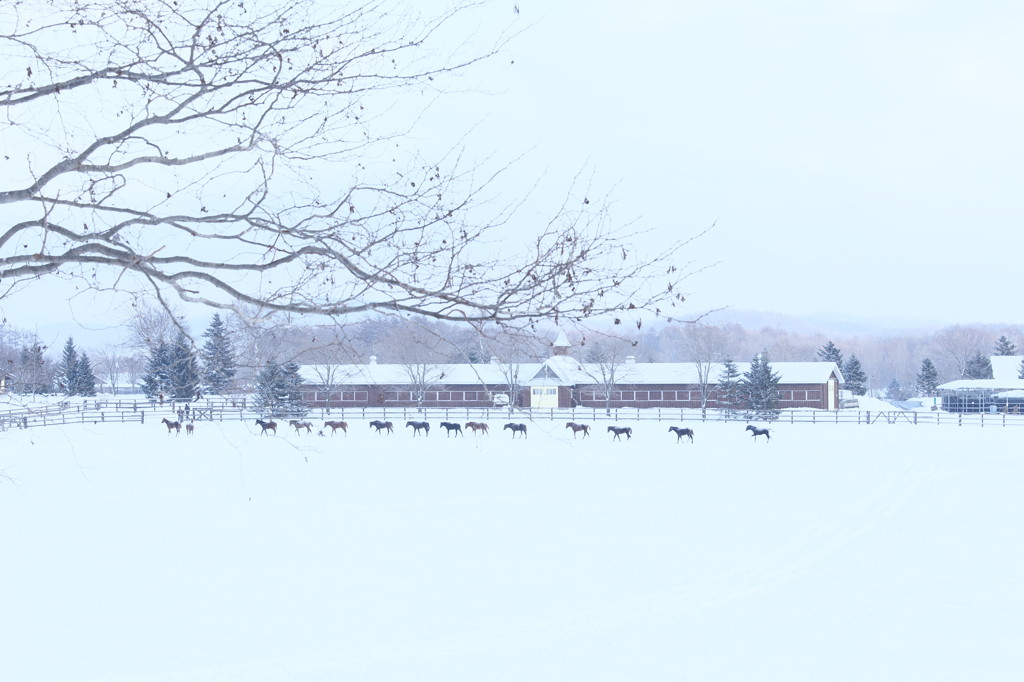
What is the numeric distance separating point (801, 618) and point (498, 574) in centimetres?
331

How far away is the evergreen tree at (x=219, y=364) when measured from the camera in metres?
4.91

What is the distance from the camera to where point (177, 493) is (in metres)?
16.5

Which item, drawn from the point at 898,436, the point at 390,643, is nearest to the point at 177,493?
the point at 390,643

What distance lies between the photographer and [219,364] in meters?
5.05

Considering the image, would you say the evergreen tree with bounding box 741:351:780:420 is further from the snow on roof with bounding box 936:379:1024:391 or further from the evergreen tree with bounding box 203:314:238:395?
the evergreen tree with bounding box 203:314:238:395

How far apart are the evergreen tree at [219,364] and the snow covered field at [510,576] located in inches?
28.7

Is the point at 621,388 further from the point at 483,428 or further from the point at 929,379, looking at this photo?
the point at 929,379

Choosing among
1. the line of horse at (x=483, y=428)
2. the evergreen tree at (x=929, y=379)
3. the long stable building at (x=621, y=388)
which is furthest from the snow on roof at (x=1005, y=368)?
the line of horse at (x=483, y=428)

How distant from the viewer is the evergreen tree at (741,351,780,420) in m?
47.1

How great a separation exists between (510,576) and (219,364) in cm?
562

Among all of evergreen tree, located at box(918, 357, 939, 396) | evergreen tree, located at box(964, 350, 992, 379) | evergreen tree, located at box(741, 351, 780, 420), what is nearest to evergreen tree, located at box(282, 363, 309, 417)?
evergreen tree, located at box(741, 351, 780, 420)

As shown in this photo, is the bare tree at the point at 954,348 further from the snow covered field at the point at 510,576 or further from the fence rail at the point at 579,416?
the snow covered field at the point at 510,576

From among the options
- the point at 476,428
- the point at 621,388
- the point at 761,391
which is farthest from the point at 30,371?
the point at 621,388

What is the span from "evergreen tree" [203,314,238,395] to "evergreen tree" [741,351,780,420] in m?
43.1
